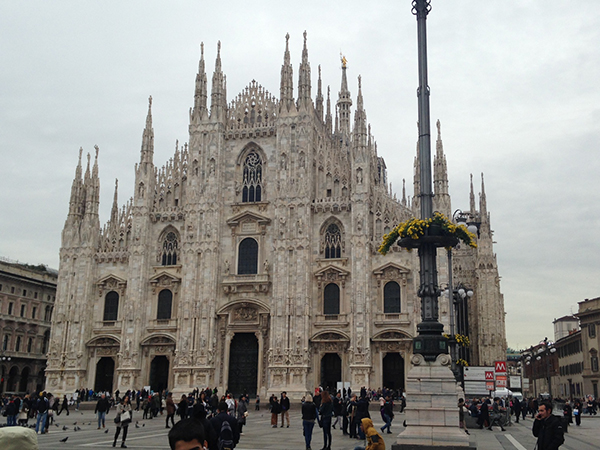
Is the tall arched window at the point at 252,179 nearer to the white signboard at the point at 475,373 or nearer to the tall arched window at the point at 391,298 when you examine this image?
the tall arched window at the point at 391,298

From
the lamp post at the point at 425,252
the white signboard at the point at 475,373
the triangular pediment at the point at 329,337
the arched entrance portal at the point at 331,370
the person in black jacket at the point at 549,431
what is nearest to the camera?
the person in black jacket at the point at 549,431

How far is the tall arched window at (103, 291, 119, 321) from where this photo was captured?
47.1 meters

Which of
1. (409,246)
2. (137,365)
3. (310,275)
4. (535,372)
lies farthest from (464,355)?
(535,372)

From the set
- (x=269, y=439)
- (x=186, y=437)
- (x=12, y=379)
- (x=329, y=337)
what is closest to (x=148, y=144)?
(x=329, y=337)

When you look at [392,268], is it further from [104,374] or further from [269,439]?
[269,439]

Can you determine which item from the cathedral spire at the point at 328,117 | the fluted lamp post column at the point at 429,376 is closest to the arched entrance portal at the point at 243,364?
the cathedral spire at the point at 328,117

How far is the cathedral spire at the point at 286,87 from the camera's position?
4625 cm

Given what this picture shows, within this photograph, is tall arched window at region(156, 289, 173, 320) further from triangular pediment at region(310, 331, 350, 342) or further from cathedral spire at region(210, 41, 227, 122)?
cathedral spire at region(210, 41, 227, 122)

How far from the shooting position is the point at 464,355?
57031 millimetres

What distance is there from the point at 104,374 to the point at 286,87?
24.7 metres

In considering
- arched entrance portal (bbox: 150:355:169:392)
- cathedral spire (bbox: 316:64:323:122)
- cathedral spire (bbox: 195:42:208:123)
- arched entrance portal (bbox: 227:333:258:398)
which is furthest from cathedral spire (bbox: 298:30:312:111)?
arched entrance portal (bbox: 150:355:169:392)

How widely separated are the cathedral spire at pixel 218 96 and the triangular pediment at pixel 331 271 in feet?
45.4

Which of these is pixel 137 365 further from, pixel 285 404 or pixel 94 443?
pixel 94 443

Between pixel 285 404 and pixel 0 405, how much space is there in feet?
73.1
